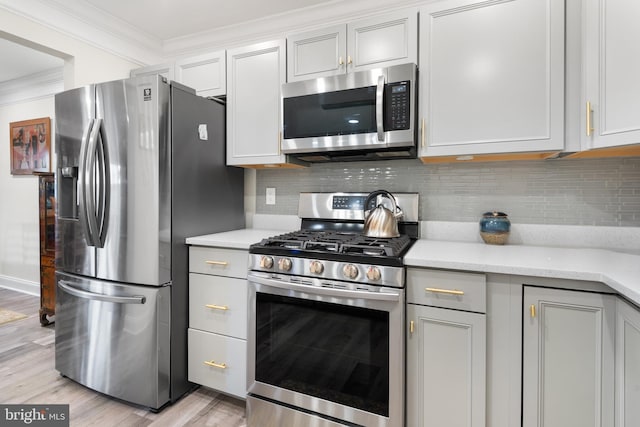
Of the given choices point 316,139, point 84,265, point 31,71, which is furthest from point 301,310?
point 31,71

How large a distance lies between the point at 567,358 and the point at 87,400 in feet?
8.24

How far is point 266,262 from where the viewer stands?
1667 mm

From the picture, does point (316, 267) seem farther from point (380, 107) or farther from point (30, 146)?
point (30, 146)

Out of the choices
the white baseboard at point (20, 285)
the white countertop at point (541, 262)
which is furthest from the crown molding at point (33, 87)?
the white countertop at point (541, 262)

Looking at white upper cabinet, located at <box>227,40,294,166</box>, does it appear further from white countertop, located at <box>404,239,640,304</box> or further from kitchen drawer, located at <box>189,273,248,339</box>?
white countertop, located at <box>404,239,640,304</box>

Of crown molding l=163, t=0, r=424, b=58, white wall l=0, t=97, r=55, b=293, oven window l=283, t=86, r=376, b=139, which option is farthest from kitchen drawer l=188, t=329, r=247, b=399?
white wall l=0, t=97, r=55, b=293

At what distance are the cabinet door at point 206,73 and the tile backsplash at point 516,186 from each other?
94cm

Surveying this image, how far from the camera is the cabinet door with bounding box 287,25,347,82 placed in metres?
1.92

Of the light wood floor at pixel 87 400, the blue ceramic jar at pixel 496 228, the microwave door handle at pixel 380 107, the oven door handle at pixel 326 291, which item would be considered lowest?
the light wood floor at pixel 87 400

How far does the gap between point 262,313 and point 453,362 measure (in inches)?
37.2

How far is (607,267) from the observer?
4.09 ft

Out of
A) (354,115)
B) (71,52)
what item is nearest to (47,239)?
(71,52)

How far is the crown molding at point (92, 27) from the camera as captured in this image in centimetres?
214

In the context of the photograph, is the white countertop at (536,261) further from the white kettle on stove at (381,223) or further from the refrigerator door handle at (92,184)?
the refrigerator door handle at (92,184)
